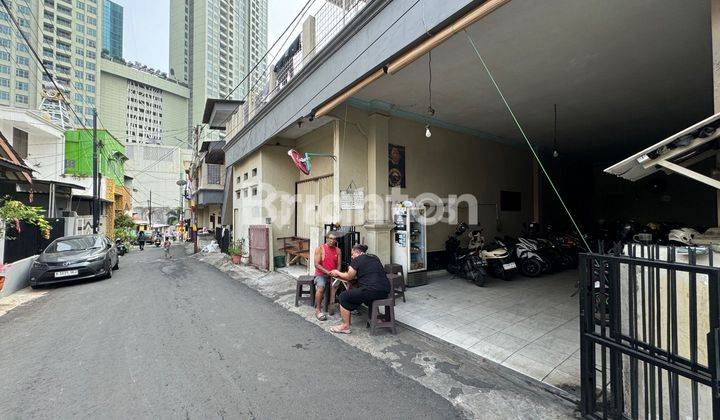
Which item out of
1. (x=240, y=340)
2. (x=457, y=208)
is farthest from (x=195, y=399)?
(x=457, y=208)

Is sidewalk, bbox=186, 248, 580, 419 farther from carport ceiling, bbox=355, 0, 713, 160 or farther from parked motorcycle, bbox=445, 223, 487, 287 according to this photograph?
carport ceiling, bbox=355, 0, 713, 160

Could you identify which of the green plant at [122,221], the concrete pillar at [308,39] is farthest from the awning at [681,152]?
the green plant at [122,221]

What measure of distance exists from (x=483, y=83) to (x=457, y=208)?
→ 389 cm

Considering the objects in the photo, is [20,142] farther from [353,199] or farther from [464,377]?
[464,377]

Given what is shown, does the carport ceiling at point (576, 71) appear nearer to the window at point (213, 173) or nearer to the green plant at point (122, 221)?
the window at point (213, 173)

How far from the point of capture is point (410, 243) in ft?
22.1

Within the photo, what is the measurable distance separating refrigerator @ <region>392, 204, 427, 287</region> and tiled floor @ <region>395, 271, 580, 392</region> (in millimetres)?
347

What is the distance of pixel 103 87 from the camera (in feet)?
197

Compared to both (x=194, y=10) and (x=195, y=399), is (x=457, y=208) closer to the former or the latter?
(x=195, y=399)

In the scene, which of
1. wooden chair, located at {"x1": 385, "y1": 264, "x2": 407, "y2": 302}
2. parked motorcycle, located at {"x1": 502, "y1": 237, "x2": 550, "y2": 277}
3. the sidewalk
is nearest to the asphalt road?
the sidewalk

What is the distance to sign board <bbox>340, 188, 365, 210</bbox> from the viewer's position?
665 cm

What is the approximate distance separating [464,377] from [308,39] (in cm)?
701

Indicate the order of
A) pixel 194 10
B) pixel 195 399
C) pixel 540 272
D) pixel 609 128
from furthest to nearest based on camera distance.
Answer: pixel 194 10 < pixel 609 128 < pixel 540 272 < pixel 195 399

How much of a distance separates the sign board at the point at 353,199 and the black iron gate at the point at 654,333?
15.6ft
